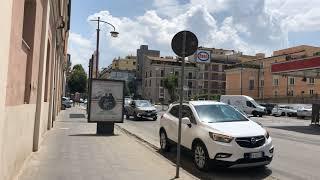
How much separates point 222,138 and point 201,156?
908 mm

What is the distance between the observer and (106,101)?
19.7 meters

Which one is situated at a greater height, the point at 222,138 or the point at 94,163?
the point at 222,138

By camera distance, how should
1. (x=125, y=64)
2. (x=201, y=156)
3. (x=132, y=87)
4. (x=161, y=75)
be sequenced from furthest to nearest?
(x=125, y=64) < (x=132, y=87) < (x=161, y=75) < (x=201, y=156)

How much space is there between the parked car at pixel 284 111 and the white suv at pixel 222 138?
4742 cm

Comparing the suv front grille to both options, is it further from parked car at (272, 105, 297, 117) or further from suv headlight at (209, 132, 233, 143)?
parked car at (272, 105, 297, 117)

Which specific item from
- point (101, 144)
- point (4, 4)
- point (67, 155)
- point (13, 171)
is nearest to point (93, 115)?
point (101, 144)

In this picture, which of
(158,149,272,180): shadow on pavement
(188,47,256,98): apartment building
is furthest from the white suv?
(188,47,256,98): apartment building

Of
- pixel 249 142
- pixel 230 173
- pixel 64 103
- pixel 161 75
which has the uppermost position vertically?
pixel 161 75

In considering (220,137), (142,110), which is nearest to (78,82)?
(142,110)

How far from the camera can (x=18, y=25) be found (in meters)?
7.24

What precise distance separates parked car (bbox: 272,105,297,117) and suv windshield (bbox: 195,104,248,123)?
4723 cm

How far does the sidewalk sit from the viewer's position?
9.45 m

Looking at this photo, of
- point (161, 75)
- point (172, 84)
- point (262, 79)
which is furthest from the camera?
point (161, 75)

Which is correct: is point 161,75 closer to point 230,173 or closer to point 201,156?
point 201,156
